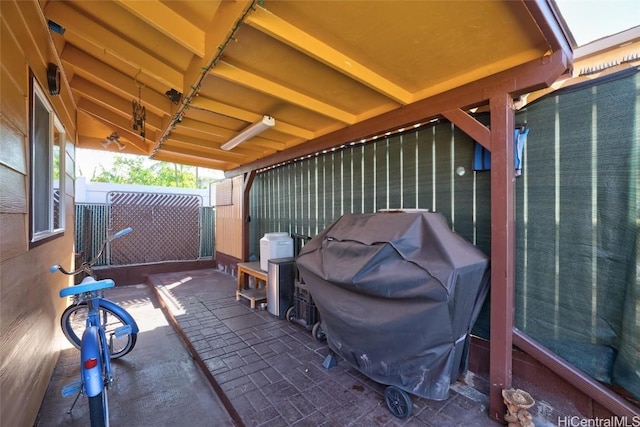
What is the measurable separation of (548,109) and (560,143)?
11.3 inches

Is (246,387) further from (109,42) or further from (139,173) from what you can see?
(139,173)

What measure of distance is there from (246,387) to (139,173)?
23.2 m

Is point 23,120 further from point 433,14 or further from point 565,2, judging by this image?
point 565,2

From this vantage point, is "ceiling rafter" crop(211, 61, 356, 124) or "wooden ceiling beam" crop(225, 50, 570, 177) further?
"ceiling rafter" crop(211, 61, 356, 124)

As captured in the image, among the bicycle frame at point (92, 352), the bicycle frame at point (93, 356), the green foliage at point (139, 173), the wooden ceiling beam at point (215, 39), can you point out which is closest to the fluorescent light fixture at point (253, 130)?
the wooden ceiling beam at point (215, 39)

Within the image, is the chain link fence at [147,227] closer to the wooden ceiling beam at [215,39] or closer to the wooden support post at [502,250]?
the wooden ceiling beam at [215,39]

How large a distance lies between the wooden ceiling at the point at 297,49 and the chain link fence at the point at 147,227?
12.2ft

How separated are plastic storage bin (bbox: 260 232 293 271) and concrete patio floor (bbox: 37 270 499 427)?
3.43 ft

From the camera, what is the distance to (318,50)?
6.23 ft

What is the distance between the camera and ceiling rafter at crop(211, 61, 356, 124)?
2.20 m

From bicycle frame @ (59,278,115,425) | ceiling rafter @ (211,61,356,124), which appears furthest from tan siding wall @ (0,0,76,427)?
ceiling rafter @ (211,61,356,124)

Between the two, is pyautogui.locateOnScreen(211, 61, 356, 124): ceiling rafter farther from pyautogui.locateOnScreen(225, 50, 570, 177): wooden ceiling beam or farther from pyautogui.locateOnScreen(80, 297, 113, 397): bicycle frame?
pyautogui.locateOnScreen(80, 297, 113, 397): bicycle frame

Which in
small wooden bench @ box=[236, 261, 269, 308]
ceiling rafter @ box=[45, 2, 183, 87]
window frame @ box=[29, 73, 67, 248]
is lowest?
small wooden bench @ box=[236, 261, 269, 308]

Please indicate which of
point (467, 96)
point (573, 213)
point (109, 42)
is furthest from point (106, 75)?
point (573, 213)
